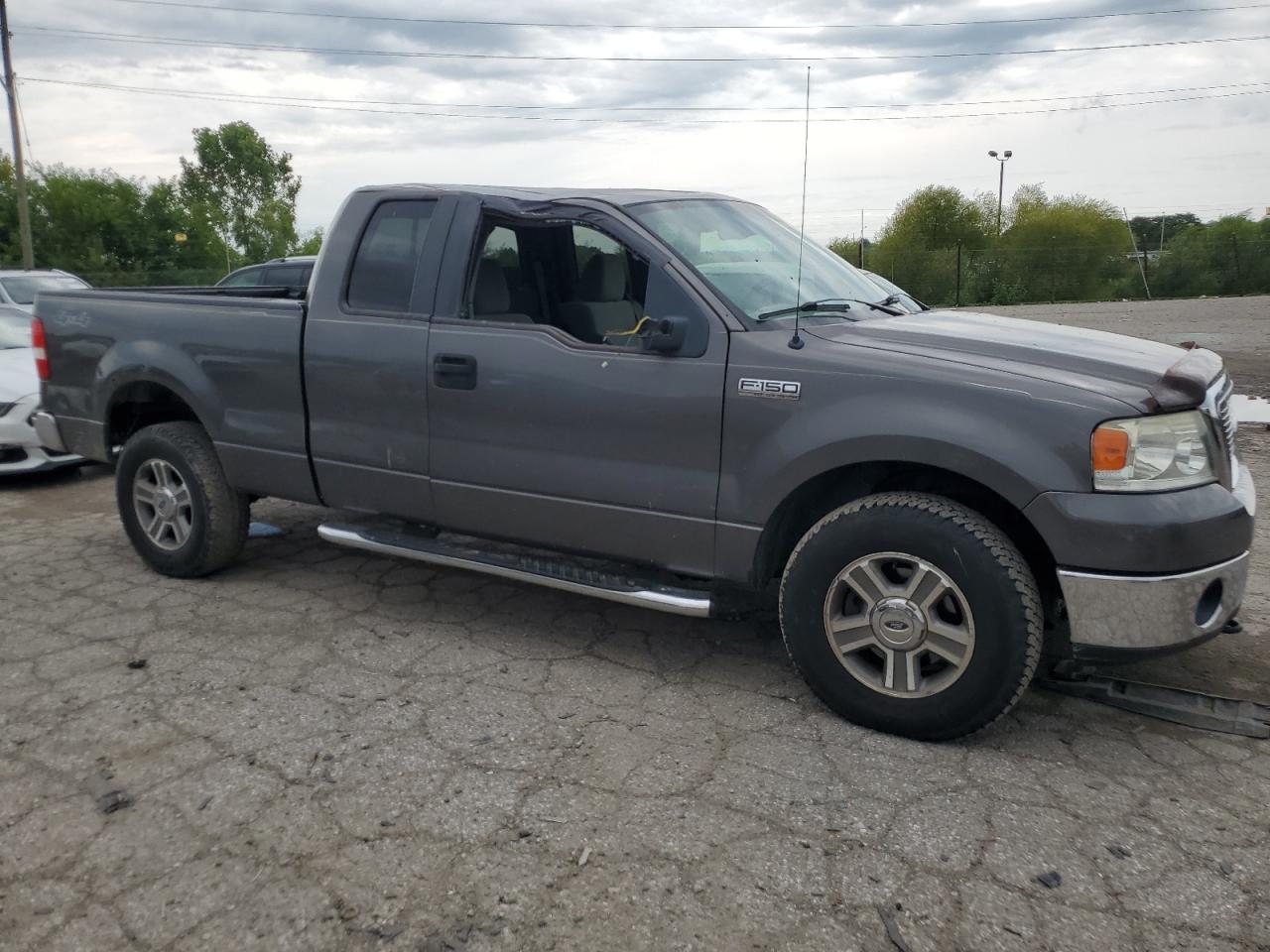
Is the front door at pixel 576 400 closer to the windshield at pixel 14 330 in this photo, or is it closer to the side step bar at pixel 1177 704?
the side step bar at pixel 1177 704

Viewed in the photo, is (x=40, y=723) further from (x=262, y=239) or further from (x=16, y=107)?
(x=262, y=239)

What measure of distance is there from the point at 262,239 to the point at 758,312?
77610 millimetres

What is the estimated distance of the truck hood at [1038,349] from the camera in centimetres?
308

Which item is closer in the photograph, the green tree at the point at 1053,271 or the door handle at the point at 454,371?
the door handle at the point at 454,371

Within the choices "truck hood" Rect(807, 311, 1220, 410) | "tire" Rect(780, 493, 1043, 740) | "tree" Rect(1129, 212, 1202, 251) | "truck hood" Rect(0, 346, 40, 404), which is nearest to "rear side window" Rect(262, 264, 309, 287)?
"truck hood" Rect(0, 346, 40, 404)

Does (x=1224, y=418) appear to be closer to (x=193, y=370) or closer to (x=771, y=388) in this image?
(x=771, y=388)

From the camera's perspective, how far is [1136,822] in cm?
283

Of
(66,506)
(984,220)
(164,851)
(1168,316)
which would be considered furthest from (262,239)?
(164,851)

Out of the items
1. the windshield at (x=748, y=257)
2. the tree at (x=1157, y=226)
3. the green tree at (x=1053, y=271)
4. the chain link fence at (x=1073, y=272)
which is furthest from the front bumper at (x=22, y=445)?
the tree at (x=1157, y=226)

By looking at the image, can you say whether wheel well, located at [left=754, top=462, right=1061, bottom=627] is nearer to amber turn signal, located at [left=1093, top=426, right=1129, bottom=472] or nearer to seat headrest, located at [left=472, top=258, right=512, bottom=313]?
amber turn signal, located at [left=1093, top=426, right=1129, bottom=472]

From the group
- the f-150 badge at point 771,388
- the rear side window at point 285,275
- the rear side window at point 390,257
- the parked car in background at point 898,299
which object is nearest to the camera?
the f-150 badge at point 771,388

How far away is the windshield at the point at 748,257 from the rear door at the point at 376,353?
3.23 ft

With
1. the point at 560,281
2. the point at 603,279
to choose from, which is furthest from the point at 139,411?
the point at 603,279

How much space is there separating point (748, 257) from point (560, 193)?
813 millimetres
